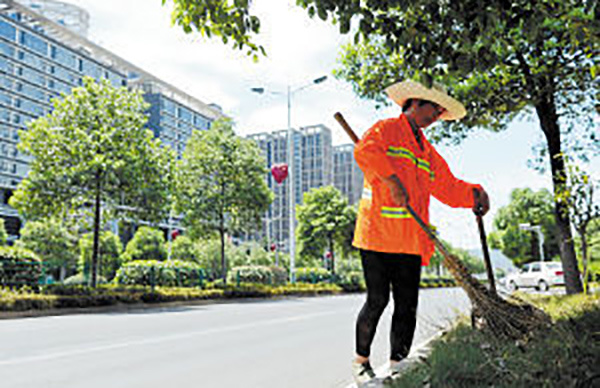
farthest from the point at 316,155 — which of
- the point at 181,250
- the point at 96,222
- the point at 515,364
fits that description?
the point at 515,364

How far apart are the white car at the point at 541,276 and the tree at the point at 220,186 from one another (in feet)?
46.4

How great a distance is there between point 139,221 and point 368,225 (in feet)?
51.1

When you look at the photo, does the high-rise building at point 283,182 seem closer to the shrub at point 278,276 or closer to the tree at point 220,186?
the shrub at point 278,276

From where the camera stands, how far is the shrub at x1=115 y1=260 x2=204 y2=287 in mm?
19634

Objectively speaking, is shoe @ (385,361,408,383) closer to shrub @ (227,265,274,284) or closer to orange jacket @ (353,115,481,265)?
orange jacket @ (353,115,481,265)

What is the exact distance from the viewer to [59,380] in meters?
4.67

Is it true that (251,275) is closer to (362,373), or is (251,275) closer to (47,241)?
(362,373)

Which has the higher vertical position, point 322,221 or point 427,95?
point 322,221

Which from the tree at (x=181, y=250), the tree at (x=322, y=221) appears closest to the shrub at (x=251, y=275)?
the tree at (x=322, y=221)

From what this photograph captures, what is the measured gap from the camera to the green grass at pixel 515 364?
107 inches

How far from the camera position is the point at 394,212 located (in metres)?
3.79

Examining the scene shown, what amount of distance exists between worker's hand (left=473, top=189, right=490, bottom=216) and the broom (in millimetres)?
531

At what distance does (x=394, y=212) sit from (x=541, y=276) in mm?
29140

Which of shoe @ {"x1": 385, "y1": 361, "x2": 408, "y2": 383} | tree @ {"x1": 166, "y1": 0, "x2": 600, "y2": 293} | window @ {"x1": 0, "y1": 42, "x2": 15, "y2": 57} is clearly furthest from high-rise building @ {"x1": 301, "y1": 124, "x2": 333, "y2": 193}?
shoe @ {"x1": 385, "y1": 361, "x2": 408, "y2": 383}
